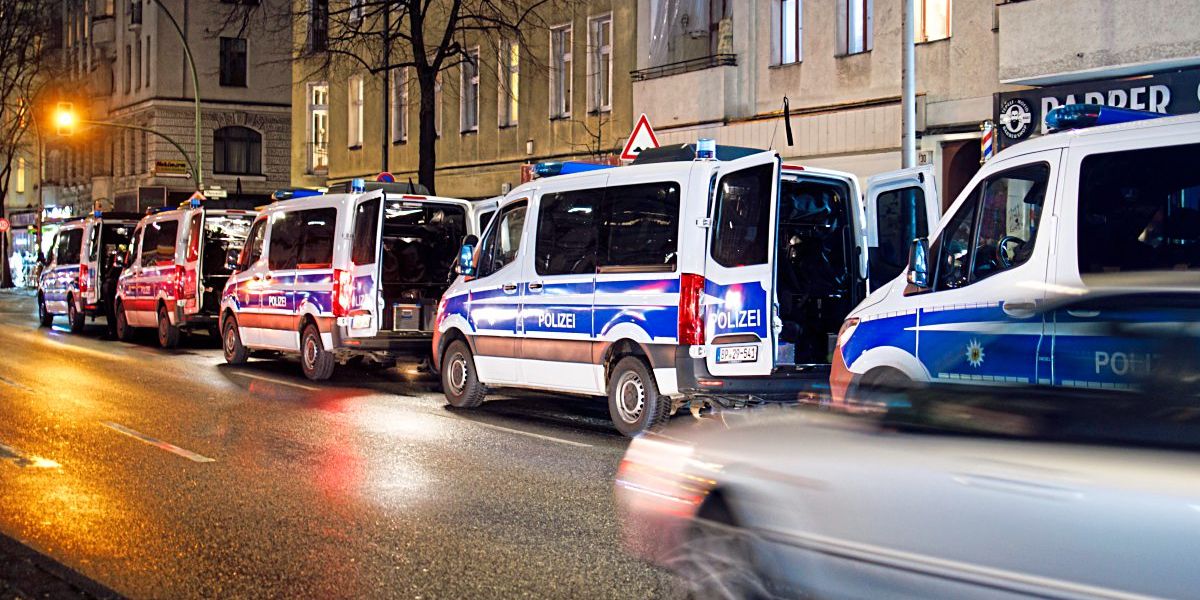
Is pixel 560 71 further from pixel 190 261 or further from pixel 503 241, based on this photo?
pixel 503 241

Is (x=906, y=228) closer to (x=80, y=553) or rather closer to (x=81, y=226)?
(x=80, y=553)

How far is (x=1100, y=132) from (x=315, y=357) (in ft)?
Result: 39.0

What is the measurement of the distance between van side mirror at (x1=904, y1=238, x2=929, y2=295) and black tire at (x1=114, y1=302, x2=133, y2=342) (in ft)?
66.8

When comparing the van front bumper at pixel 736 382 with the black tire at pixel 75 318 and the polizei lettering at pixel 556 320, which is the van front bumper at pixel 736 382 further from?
the black tire at pixel 75 318

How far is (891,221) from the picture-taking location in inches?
500

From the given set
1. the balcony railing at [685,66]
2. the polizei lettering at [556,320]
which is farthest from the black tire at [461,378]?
the balcony railing at [685,66]

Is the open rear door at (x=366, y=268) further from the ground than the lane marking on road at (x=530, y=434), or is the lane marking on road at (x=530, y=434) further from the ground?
the open rear door at (x=366, y=268)

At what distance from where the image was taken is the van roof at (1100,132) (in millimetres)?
7965

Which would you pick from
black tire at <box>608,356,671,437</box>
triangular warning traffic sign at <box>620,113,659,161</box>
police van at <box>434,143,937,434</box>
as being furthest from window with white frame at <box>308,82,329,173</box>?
black tire at <box>608,356,671,437</box>

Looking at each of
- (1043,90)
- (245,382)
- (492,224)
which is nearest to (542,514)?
(492,224)

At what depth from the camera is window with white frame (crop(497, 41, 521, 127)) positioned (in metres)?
33.5

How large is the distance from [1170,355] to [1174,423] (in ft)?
1.14

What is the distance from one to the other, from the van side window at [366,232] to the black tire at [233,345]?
4.03m

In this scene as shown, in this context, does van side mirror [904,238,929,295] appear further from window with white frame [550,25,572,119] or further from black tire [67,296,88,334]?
black tire [67,296,88,334]
